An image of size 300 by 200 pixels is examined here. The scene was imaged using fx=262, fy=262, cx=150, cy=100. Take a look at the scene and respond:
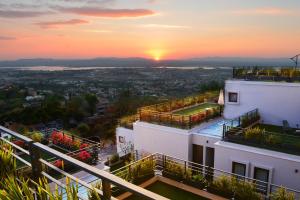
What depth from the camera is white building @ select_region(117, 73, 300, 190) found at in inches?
404

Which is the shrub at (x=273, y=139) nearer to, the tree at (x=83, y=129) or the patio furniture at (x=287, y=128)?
the patio furniture at (x=287, y=128)

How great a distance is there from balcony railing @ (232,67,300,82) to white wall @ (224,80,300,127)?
0.50 m

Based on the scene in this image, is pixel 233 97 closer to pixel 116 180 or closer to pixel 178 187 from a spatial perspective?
pixel 178 187

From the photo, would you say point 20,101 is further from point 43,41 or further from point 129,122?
point 129,122

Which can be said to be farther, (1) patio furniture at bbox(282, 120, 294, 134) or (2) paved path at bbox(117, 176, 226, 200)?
(1) patio furniture at bbox(282, 120, 294, 134)

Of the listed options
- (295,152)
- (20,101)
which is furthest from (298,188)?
(20,101)

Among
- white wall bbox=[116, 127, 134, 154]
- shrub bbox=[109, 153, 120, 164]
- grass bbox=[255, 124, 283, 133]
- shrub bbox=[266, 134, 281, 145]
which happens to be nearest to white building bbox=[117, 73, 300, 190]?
shrub bbox=[266, 134, 281, 145]

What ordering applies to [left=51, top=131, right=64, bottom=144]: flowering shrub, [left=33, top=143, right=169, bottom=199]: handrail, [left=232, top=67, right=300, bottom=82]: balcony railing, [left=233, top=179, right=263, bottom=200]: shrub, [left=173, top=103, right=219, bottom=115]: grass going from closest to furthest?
[left=33, top=143, right=169, bottom=199]: handrail, [left=233, top=179, right=263, bottom=200]: shrub, [left=51, top=131, right=64, bottom=144]: flowering shrub, [left=232, top=67, right=300, bottom=82]: balcony railing, [left=173, top=103, right=219, bottom=115]: grass

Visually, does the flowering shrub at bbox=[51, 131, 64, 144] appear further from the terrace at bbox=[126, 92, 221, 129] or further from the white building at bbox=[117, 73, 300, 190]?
the terrace at bbox=[126, 92, 221, 129]

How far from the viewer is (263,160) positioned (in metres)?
10.5

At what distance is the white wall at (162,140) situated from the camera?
44.5 ft

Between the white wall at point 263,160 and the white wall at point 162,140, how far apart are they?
7.43 ft

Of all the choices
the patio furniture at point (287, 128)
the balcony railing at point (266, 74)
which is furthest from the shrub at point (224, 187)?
the balcony railing at point (266, 74)

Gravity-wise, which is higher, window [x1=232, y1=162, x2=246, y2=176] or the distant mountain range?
the distant mountain range
